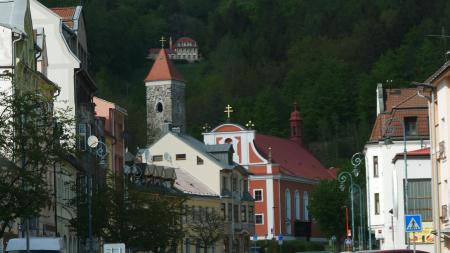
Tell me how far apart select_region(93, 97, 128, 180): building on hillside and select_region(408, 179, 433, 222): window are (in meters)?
18.9

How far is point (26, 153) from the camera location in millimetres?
43625

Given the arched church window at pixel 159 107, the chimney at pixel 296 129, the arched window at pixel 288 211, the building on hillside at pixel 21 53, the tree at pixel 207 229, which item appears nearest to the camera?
the building on hillside at pixel 21 53

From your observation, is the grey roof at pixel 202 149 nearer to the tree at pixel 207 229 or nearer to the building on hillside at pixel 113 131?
the tree at pixel 207 229

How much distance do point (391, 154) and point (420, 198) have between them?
10943mm

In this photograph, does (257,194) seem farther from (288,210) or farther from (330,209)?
(330,209)

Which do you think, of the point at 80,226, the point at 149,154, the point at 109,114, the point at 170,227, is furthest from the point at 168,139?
the point at 80,226

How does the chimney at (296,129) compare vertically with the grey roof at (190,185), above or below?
above

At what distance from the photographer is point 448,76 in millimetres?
54125

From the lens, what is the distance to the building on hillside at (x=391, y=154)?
260 ft

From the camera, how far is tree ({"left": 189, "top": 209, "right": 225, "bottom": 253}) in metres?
113

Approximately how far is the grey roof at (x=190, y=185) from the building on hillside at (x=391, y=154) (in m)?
29.7

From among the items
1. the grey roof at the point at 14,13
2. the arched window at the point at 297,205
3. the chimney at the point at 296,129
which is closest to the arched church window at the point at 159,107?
the chimney at the point at 296,129

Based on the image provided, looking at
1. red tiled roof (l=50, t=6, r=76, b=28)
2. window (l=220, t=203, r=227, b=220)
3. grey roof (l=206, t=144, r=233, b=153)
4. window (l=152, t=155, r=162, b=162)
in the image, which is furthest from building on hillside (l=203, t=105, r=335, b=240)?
red tiled roof (l=50, t=6, r=76, b=28)

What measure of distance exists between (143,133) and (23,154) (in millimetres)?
144752
